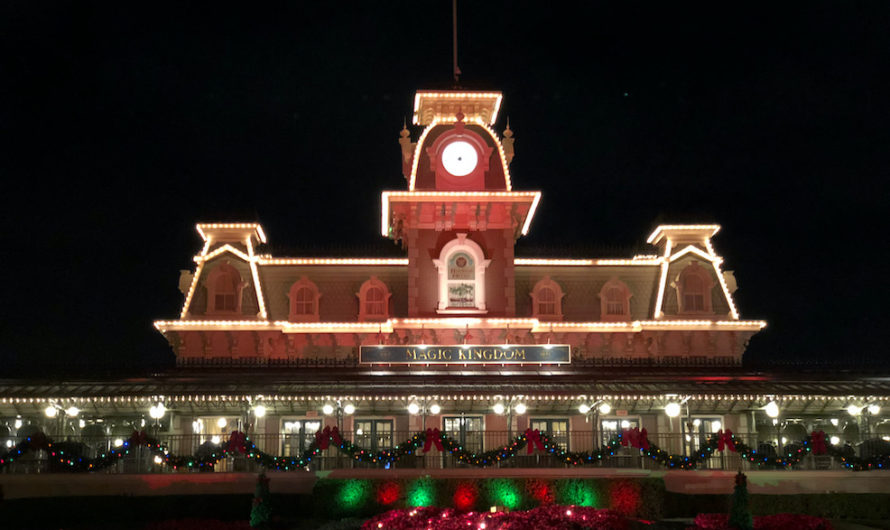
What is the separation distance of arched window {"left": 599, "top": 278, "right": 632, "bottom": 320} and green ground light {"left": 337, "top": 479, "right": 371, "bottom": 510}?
1811cm

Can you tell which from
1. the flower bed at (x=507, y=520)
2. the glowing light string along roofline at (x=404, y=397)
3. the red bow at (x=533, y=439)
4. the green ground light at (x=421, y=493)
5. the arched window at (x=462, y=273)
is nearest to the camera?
the flower bed at (x=507, y=520)

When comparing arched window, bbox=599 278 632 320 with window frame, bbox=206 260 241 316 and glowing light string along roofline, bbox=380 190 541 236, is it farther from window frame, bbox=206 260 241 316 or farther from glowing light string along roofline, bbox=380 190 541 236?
window frame, bbox=206 260 241 316

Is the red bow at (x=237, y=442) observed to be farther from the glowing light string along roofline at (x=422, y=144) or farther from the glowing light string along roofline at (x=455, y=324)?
the glowing light string along roofline at (x=422, y=144)

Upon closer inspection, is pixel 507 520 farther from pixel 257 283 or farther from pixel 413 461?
pixel 257 283

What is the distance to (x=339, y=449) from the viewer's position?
30750mm

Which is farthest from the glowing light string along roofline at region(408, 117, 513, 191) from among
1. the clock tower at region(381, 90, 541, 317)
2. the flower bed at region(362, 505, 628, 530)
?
the flower bed at region(362, 505, 628, 530)

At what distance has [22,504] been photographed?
Answer: 91.9 feet

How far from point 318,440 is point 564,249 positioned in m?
18.0

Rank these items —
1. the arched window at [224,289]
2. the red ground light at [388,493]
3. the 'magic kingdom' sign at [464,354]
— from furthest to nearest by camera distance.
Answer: the arched window at [224,289] < the 'magic kingdom' sign at [464,354] < the red ground light at [388,493]

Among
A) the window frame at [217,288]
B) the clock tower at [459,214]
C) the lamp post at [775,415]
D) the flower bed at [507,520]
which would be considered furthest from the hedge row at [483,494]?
the window frame at [217,288]

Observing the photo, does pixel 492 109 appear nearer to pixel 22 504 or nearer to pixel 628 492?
pixel 628 492

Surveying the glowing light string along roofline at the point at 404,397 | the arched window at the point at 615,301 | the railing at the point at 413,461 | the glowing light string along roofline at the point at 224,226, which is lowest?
the railing at the point at 413,461

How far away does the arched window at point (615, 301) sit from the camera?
42438 mm

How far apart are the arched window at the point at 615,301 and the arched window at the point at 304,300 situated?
1338cm
